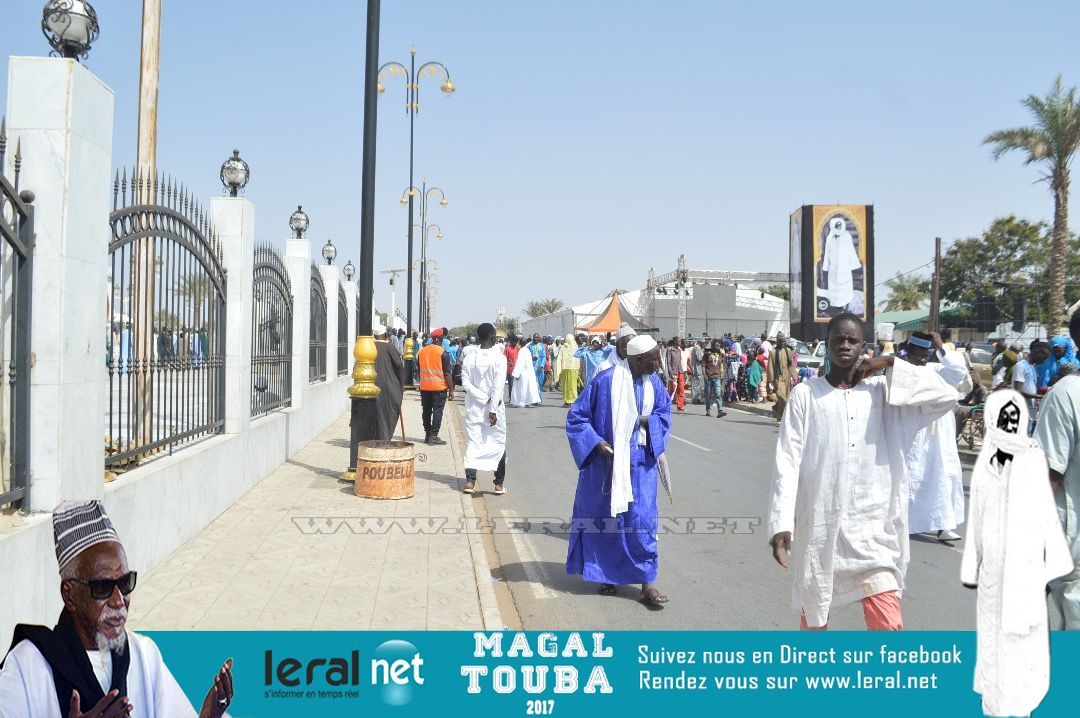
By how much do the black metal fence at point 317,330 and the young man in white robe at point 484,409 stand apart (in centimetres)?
486

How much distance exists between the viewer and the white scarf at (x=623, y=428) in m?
5.56

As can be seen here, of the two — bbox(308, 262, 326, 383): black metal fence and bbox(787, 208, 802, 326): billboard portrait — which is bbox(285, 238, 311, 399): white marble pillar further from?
bbox(787, 208, 802, 326): billboard portrait

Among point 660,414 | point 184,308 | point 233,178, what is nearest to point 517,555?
point 660,414

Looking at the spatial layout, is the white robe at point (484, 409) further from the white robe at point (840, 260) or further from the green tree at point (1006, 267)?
the green tree at point (1006, 267)

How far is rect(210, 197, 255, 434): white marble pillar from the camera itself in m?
8.70

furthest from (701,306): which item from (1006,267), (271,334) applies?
(271,334)

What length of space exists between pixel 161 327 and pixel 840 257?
19.3 meters

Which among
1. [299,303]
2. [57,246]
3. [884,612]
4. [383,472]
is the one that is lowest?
[383,472]

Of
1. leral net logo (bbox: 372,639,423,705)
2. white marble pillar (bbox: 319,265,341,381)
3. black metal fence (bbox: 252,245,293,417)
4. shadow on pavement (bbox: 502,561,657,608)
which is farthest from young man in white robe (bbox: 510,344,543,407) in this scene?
leral net logo (bbox: 372,639,423,705)

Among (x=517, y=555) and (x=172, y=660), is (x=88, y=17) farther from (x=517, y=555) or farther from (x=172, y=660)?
(x=517, y=555)

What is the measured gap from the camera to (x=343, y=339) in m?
19.7

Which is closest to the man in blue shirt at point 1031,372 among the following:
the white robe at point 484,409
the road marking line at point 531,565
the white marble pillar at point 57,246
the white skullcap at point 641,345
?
the white robe at point 484,409

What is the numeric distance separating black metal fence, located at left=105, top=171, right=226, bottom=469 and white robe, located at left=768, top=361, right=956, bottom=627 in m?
4.22
